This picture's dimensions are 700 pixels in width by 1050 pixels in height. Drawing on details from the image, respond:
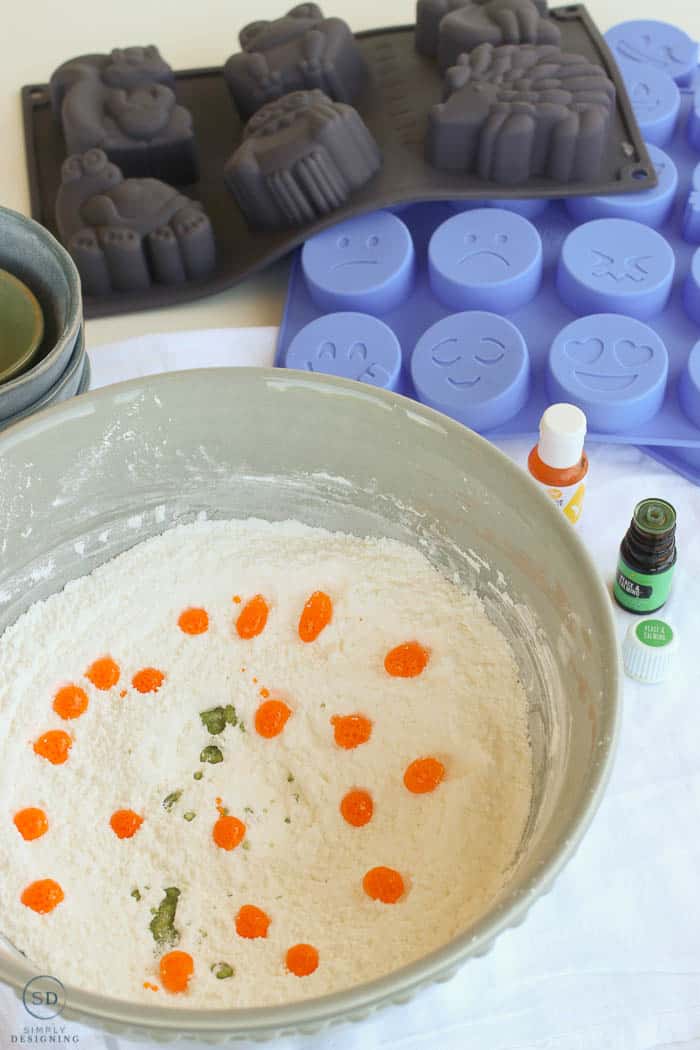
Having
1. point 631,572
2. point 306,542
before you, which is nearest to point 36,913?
point 306,542

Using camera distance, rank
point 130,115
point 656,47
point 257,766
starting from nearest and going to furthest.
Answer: point 257,766 < point 130,115 < point 656,47

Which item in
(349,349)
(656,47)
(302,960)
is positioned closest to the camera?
(302,960)

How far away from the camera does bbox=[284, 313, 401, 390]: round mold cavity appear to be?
3.01ft

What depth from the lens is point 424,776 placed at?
68cm

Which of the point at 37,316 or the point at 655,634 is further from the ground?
the point at 37,316

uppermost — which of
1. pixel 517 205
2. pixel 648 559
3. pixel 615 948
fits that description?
pixel 517 205

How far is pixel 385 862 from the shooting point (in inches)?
25.7

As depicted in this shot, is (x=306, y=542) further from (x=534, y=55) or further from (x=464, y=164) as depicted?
(x=534, y=55)

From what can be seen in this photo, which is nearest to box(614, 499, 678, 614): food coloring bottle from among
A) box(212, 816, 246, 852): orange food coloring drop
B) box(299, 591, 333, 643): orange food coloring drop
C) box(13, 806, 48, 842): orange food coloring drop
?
box(299, 591, 333, 643): orange food coloring drop

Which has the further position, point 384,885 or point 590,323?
point 590,323

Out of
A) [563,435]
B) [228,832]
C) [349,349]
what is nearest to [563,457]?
[563,435]

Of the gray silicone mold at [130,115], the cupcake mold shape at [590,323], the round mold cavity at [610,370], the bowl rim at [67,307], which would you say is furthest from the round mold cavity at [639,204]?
the bowl rim at [67,307]

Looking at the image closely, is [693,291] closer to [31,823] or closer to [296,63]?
[296,63]

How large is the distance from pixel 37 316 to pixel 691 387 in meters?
0.53
